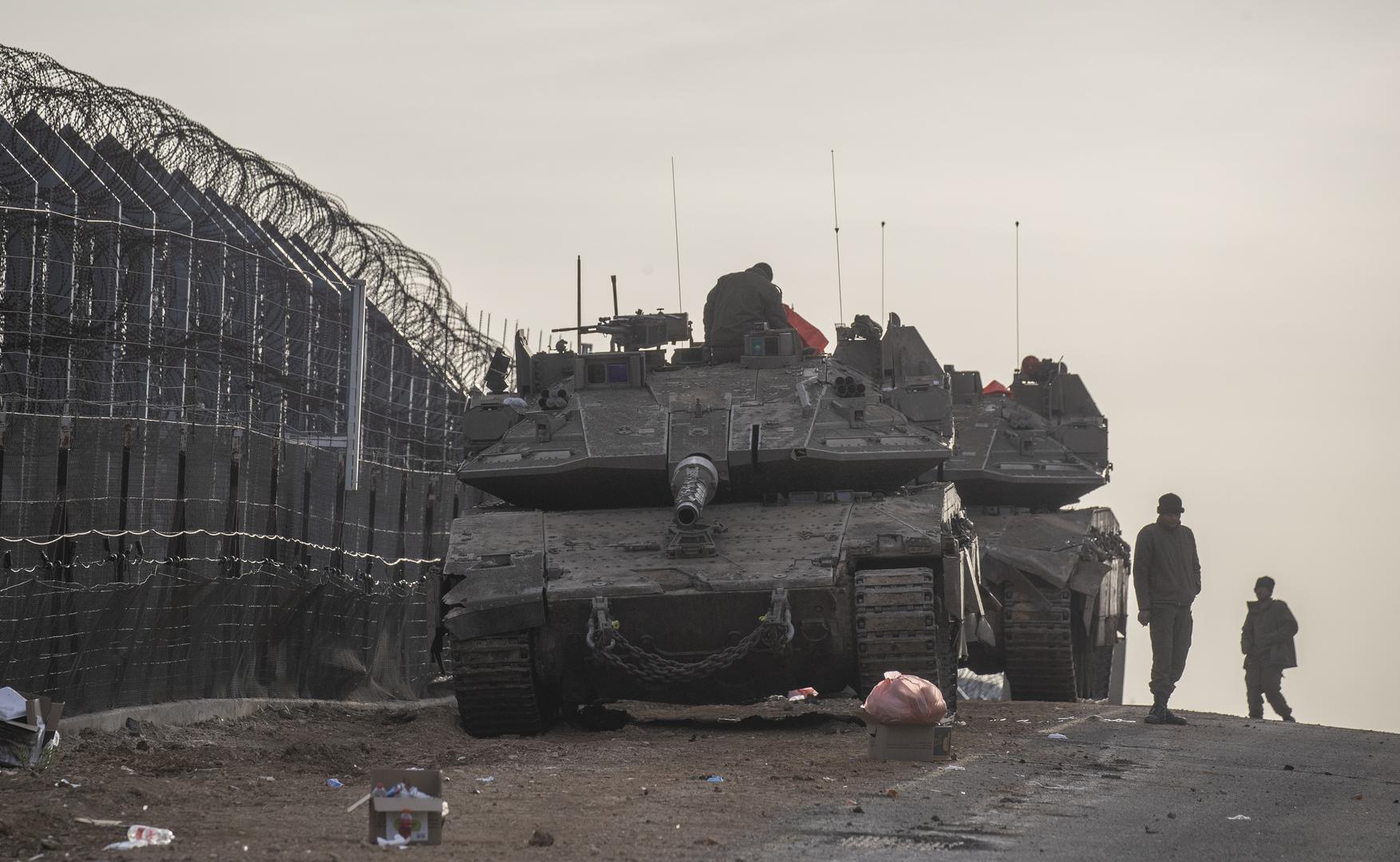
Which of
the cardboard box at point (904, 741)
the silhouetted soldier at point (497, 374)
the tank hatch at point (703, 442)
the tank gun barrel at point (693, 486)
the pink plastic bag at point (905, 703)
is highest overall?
the silhouetted soldier at point (497, 374)

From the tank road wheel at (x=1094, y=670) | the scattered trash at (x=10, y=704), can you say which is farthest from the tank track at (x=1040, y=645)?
the scattered trash at (x=10, y=704)

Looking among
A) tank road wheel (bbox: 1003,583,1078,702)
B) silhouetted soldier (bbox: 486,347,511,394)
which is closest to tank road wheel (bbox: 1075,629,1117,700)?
tank road wheel (bbox: 1003,583,1078,702)

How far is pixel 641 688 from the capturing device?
14.0 meters

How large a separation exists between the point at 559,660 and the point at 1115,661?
12194mm

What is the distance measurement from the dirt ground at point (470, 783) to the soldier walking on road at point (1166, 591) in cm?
97

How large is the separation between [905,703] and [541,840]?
3.90 metres

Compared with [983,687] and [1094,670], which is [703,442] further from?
[983,687]

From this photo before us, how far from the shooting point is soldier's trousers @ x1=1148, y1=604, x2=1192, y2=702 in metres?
15.3

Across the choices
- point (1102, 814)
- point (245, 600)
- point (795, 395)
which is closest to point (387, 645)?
point (245, 600)

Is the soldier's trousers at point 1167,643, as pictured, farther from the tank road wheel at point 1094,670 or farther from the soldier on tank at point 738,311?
the tank road wheel at point 1094,670

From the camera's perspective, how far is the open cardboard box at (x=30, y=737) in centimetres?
995

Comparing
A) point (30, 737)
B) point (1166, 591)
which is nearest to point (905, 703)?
point (1166, 591)

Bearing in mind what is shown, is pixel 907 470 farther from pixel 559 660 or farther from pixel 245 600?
pixel 245 600

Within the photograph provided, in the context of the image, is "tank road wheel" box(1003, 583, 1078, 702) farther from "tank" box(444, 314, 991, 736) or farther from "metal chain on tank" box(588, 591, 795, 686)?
"metal chain on tank" box(588, 591, 795, 686)
